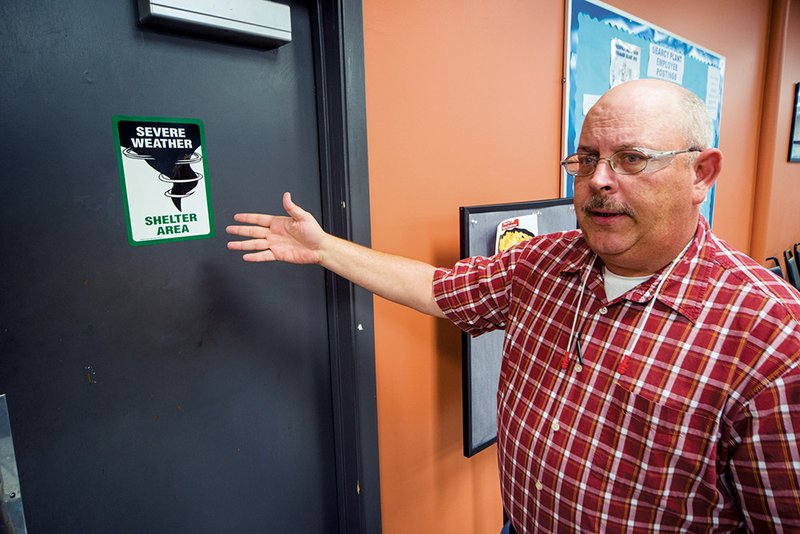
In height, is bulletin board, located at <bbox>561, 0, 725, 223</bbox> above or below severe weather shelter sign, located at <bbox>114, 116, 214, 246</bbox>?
above

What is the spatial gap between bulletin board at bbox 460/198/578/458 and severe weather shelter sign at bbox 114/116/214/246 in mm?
661

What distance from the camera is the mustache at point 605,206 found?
0.86 meters

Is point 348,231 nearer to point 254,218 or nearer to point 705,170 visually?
point 254,218

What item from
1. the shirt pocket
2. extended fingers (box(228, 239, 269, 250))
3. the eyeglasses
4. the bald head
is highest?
the bald head

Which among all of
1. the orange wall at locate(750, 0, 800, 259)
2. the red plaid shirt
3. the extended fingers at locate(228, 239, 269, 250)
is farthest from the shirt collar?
the orange wall at locate(750, 0, 800, 259)

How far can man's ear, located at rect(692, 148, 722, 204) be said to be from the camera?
0.84 m

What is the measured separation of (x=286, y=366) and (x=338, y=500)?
18.2 inches

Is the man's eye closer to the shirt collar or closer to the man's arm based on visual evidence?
the shirt collar

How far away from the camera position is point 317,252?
3.58 feet

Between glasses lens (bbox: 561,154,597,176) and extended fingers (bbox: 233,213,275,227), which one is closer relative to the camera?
glasses lens (bbox: 561,154,597,176)

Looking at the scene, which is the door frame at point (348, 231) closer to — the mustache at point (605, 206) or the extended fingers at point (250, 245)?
the extended fingers at point (250, 245)

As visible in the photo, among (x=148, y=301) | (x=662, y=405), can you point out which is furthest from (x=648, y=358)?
(x=148, y=301)

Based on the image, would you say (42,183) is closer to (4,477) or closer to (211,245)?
(211,245)

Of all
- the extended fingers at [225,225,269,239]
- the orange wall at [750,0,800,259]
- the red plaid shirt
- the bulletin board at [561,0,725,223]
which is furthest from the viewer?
the orange wall at [750,0,800,259]
